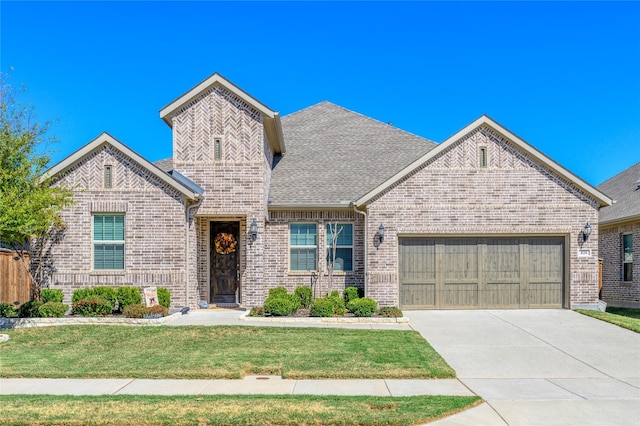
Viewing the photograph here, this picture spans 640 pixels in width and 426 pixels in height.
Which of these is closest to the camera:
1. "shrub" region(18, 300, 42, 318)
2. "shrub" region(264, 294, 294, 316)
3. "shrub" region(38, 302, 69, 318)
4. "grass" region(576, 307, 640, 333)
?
"grass" region(576, 307, 640, 333)

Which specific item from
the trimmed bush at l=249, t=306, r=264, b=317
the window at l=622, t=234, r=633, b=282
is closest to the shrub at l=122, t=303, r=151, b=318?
the trimmed bush at l=249, t=306, r=264, b=317

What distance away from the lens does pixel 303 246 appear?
17.9 meters

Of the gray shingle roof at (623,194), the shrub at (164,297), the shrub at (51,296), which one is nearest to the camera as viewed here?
the shrub at (164,297)

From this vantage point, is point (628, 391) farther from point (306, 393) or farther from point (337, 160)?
point (337, 160)

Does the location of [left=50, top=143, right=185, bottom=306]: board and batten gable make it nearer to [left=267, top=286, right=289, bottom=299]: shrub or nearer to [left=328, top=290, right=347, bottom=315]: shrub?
[left=267, top=286, right=289, bottom=299]: shrub

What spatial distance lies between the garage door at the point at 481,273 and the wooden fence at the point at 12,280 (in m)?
11.6

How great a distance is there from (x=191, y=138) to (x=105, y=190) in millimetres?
2935

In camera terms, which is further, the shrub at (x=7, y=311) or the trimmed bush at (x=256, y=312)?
the trimmed bush at (x=256, y=312)

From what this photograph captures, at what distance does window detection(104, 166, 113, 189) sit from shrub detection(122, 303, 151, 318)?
376 centimetres

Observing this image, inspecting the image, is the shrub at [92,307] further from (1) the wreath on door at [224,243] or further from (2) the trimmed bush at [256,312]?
(1) the wreath on door at [224,243]

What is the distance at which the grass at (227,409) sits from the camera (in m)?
6.66

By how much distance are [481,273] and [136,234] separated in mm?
10228

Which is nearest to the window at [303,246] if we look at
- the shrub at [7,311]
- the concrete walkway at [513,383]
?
the concrete walkway at [513,383]

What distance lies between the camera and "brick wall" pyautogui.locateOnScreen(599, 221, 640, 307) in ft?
63.2
